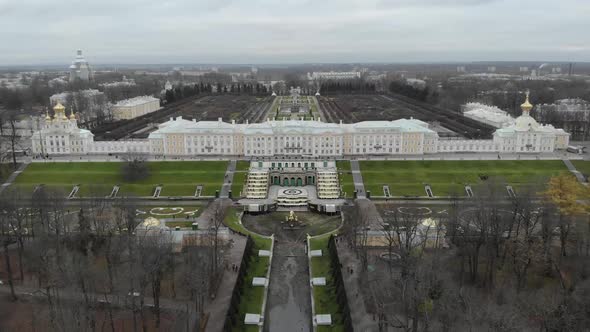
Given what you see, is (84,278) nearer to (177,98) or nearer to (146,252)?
(146,252)

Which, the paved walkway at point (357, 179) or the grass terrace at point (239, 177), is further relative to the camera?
the grass terrace at point (239, 177)

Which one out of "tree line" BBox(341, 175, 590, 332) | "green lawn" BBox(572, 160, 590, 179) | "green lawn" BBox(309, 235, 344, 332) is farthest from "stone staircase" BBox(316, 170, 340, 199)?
"green lawn" BBox(572, 160, 590, 179)

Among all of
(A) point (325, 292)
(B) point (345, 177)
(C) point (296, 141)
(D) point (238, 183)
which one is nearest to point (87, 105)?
(C) point (296, 141)

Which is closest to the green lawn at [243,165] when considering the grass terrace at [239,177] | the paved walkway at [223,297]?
the grass terrace at [239,177]

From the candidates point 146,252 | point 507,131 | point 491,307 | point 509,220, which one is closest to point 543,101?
point 507,131

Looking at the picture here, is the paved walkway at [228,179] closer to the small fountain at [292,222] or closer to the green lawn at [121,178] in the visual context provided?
the green lawn at [121,178]

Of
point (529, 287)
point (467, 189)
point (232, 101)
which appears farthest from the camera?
point (232, 101)
